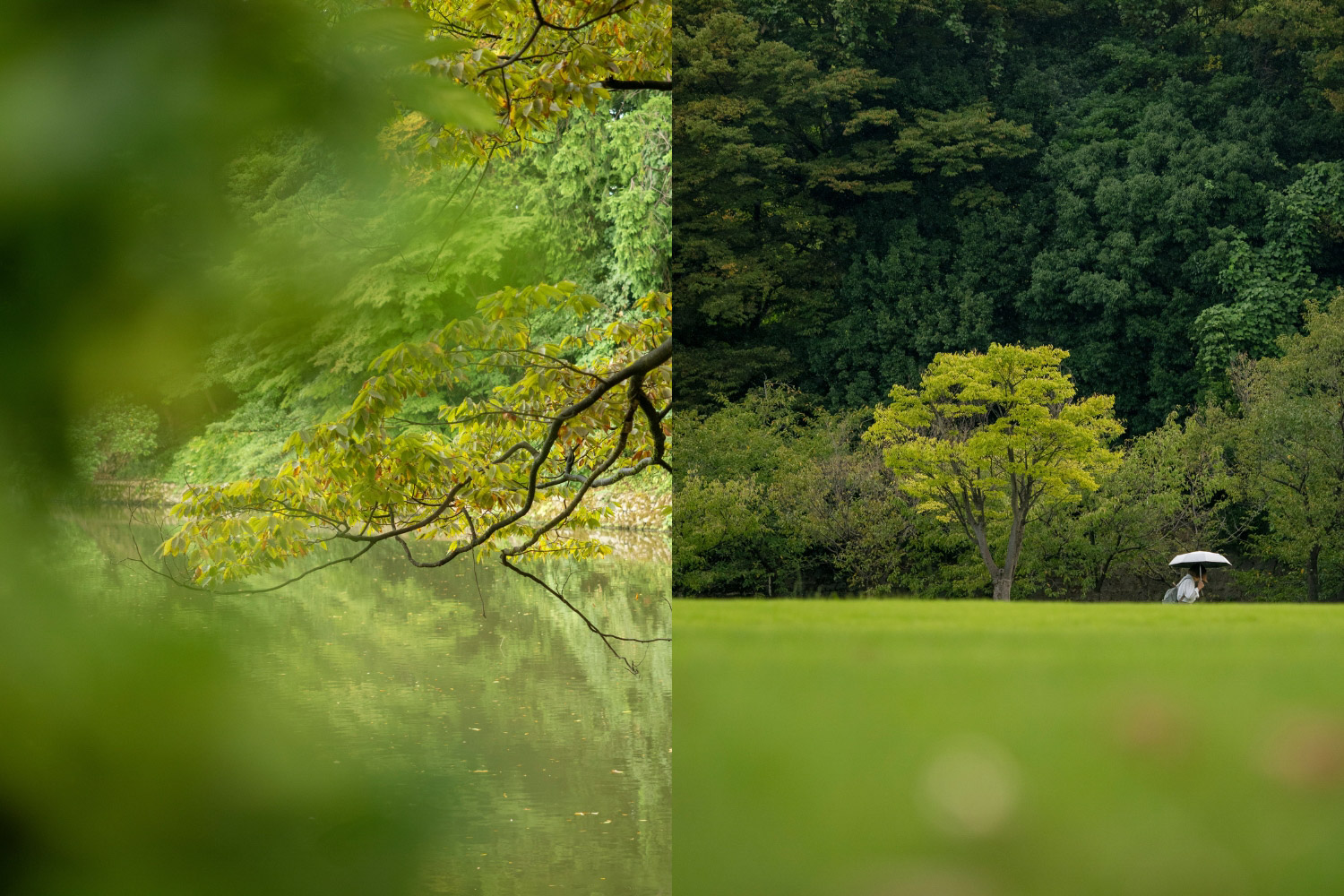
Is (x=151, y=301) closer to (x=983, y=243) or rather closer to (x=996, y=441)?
(x=996, y=441)

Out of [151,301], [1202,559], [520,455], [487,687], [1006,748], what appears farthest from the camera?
[1006,748]

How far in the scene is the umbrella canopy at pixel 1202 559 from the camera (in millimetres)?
2926

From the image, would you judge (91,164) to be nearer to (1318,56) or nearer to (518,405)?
(518,405)

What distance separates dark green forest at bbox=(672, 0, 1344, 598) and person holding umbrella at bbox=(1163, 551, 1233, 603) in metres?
0.05

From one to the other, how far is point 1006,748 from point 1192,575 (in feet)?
2.26

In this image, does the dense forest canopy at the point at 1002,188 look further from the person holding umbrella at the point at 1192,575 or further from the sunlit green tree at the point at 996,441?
the person holding umbrella at the point at 1192,575

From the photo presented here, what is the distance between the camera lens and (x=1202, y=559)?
2.94 meters

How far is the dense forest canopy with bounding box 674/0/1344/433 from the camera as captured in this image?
3.01m

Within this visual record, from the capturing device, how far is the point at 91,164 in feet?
0.48

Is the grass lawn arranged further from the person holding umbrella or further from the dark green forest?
the dark green forest

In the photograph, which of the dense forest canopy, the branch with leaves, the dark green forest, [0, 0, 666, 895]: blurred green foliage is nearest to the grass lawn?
the dark green forest

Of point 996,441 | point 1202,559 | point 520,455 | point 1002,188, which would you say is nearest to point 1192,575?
point 1202,559

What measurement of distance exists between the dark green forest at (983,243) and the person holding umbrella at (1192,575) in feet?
0.17

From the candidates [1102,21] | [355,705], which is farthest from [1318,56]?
[355,705]
